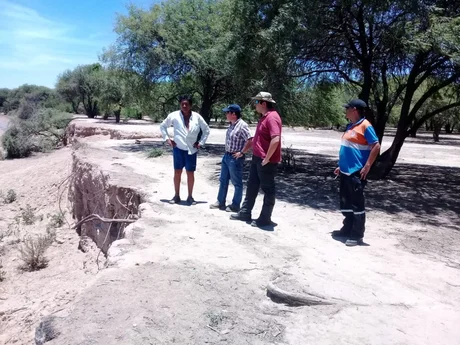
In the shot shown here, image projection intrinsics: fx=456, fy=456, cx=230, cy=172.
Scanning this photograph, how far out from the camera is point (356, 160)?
230 inches

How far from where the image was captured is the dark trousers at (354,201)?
19.2ft

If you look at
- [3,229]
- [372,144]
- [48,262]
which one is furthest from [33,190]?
[372,144]

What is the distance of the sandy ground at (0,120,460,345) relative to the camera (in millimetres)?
3592

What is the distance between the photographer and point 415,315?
12.9 feet

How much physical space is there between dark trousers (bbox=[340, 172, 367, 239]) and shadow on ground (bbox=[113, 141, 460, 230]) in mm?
2246

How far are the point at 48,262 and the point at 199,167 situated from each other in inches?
211

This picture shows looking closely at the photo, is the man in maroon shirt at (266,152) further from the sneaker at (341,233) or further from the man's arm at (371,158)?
the man's arm at (371,158)

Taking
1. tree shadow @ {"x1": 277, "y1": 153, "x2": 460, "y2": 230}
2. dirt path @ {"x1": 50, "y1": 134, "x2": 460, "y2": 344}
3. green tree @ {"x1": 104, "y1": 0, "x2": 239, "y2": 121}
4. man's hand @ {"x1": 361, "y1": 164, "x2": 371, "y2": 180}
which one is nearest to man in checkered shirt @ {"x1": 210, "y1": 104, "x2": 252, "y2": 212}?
dirt path @ {"x1": 50, "y1": 134, "x2": 460, "y2": 344}

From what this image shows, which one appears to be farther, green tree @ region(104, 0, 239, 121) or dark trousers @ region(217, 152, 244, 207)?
green tree @ region(104, 0, 239, 121)

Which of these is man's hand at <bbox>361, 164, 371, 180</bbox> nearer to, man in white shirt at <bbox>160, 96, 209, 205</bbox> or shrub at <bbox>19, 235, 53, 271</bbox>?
man in white shirt at <bbox>160, 96, 209, 205</bbox>

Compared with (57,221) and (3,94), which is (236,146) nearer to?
(57,221)

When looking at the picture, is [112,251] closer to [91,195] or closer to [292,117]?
[91,195]

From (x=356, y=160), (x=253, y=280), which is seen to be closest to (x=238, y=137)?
(x=356, y=160)

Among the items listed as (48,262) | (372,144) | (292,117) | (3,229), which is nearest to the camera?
(372,144)
